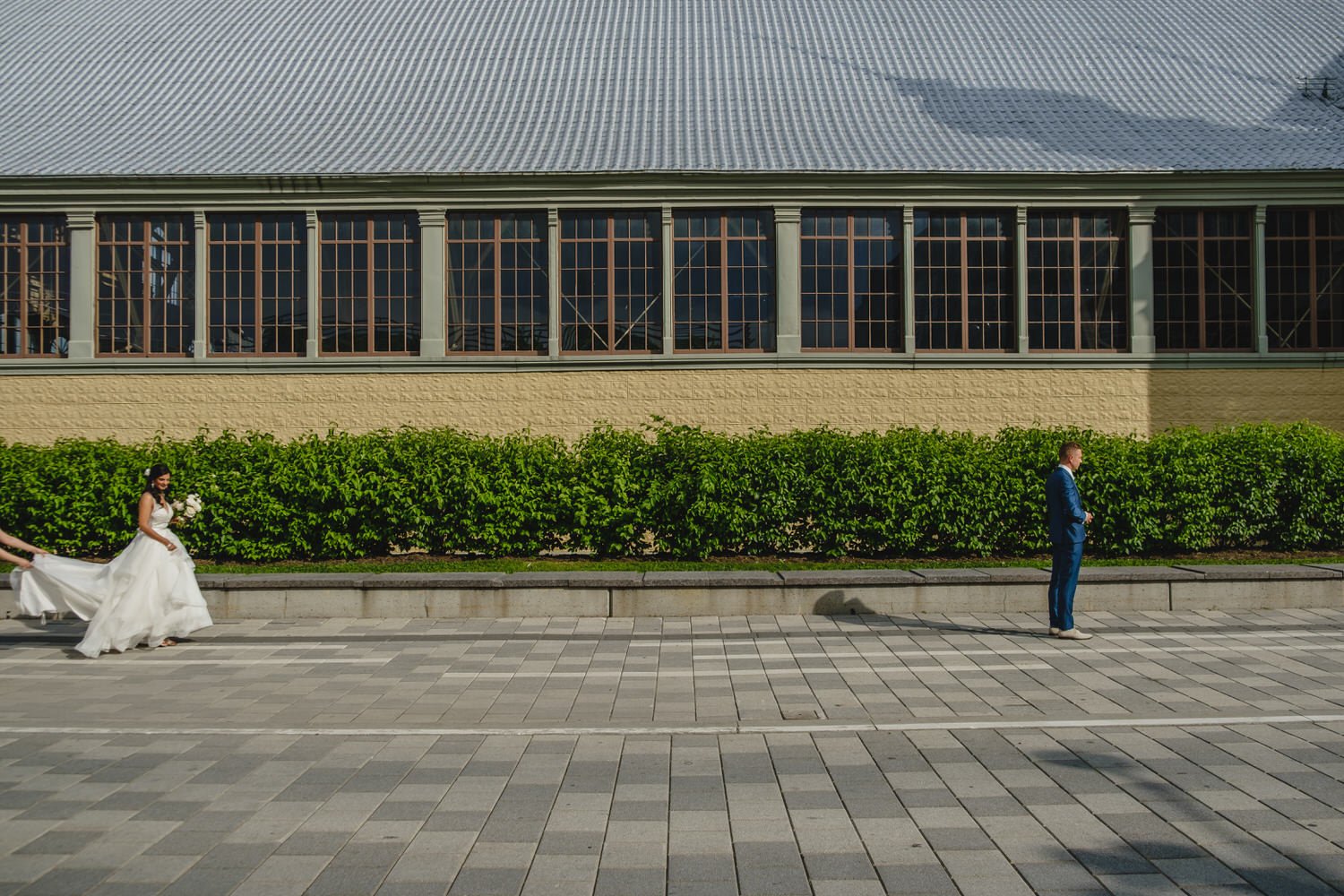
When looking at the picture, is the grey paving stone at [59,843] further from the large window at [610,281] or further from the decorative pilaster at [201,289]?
the decorative pilaster at [201,289]

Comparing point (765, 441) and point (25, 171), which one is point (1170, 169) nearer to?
point (765, 441)

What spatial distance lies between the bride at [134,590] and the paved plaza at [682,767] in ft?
1.09

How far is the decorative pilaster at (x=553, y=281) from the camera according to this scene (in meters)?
23.2

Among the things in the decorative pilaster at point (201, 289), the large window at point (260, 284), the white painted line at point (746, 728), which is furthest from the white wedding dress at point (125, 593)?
the decorative pilaster at point (201, 289)

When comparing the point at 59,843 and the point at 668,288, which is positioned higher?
the point at 668,288

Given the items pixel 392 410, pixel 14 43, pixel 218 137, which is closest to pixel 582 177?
pixel 392 410

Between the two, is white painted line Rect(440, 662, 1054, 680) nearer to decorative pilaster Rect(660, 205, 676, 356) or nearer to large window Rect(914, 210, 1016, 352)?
decorative pilaster Rect(660, 205, 676, 356)

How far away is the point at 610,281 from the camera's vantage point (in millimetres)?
23391

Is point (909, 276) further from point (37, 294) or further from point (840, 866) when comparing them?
point (840, 866)

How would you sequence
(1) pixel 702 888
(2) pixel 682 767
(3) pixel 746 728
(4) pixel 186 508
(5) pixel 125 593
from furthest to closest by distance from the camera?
(4) pixel 186 508 → (5) pixel 125 593 → (3) pixel 746 728 → (2) pixel 682 767 → (1) pixel 702 888

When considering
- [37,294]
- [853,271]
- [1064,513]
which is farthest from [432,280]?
[1064,513]

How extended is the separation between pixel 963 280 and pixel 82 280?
19.1m

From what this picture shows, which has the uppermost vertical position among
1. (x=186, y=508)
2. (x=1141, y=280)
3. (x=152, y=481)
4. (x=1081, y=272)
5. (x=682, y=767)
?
(x=1081, y=272)

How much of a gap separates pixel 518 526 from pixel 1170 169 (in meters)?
16.2
